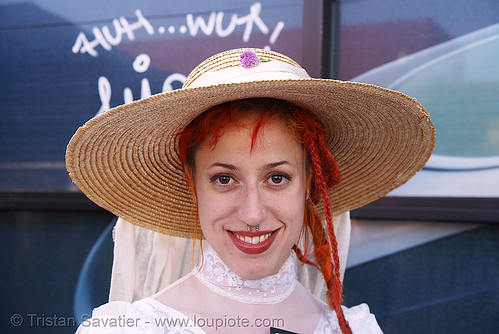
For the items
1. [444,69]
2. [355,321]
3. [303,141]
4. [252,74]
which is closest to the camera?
[252,74]

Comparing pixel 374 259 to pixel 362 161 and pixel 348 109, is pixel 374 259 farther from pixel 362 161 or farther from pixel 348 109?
pixel 348 109

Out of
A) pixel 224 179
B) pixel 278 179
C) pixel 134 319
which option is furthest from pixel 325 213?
pixel 134 319

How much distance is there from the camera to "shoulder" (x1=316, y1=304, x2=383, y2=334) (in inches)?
53.3

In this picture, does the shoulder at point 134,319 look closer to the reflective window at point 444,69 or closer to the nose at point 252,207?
the nose at point 252,207

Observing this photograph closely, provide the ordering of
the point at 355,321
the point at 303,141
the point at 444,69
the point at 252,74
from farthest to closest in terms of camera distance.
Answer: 1. the point at 444,69
2. the point at 355,321
3. the point at 303,141
4. the point at 252,74

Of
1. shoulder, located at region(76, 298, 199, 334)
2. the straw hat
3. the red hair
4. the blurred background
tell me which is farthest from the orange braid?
the blurred background

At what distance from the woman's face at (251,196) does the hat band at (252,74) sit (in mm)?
111

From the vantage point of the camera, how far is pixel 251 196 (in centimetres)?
115

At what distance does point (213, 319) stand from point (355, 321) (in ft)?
1.47

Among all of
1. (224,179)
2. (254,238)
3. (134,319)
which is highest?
(224,179)

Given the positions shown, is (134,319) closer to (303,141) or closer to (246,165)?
(246,165)

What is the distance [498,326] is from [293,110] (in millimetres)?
1358

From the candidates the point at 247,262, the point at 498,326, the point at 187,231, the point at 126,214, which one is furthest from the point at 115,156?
the point at 498,326

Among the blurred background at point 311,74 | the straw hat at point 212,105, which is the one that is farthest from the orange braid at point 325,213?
the blurred background at point 311,74
